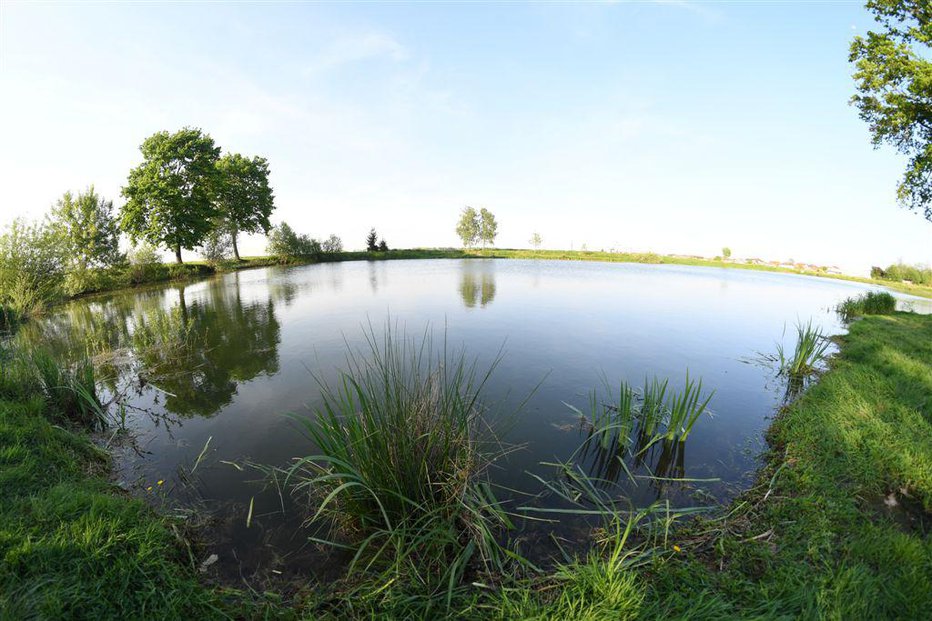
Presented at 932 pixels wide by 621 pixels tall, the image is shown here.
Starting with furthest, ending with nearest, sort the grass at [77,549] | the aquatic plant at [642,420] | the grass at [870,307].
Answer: the grass at [870,307]
the aquatic plant at [642,420]
the grass at [77,549]

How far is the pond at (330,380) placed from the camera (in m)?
3.34

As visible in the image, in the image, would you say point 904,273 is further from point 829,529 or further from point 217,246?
point 217,246

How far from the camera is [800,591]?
2043mm

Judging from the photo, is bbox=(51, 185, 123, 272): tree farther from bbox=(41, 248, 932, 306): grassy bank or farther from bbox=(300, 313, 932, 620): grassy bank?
bbox=(300, 313, 932, 620): grassy bank

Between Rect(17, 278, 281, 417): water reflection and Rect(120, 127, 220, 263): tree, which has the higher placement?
Rect(120, 127, 220, 263): tree

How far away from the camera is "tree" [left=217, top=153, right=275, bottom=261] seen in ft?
112

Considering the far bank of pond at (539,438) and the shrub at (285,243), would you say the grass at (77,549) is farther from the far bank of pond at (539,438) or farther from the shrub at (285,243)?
the shrub at (285,243)

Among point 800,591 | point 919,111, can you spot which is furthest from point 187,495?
point 919,111

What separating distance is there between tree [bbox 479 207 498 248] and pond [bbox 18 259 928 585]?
170 feet

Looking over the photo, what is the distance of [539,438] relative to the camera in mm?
4320

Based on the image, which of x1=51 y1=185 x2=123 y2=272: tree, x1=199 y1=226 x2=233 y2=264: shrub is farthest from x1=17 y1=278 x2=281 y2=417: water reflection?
x1=199 y1=226 x2=233 y2=264: shrub

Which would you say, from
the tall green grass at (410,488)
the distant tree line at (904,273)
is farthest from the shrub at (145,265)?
the distant tree line at (904,273)

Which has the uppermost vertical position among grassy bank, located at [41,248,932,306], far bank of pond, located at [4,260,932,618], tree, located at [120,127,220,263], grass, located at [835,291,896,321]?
tree, located at [120,127,220,263]

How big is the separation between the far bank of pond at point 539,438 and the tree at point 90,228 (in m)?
14.0
